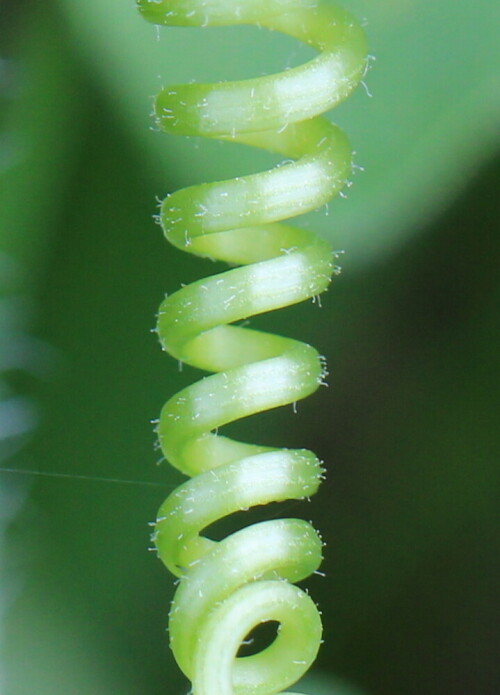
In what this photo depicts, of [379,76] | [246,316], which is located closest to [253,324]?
[379,76]

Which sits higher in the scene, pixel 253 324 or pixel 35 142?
pixel 35 142

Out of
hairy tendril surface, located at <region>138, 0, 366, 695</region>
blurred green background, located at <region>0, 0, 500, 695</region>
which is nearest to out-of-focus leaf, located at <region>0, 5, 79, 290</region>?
blurred green background, located at <region>0, 0, 500, 695</region>

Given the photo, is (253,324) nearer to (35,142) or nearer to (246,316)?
(35,142)

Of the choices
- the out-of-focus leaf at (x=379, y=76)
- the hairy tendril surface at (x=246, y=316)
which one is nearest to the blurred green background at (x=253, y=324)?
the out-of-focus leaf at (x=379, y=76)

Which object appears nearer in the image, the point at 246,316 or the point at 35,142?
the point at 246,316

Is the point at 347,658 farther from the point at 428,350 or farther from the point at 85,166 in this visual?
the point at 85,166
